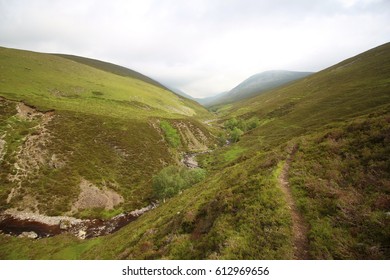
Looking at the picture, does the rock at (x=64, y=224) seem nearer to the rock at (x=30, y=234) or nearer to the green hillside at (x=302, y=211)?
the rock at (x=30, y=234)

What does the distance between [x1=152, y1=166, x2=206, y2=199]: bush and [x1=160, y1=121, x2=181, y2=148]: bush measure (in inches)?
1220

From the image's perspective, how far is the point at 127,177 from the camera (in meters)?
56.6

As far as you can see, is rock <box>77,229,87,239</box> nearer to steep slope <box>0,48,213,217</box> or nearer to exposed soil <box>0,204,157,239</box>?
exposed soil <box>0,204,157,239</box>

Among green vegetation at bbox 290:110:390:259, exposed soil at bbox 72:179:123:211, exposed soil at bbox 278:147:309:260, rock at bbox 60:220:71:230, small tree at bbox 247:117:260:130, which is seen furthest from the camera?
small tree at bbox 247:117:260:130

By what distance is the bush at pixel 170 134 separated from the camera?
82.7 meters

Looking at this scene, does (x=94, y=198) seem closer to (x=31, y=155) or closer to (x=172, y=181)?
(x=172, y=181)

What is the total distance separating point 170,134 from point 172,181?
132ft

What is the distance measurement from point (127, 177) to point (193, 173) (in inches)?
723

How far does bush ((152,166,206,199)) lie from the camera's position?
48.0 meters

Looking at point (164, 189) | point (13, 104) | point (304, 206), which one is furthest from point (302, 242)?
point (13, 104)

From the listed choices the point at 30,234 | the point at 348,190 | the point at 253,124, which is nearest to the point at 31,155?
the point at 30,234

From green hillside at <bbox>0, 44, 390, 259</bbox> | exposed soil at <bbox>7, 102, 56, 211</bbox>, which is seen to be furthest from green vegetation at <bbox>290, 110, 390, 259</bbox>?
exposed soil at <bbox>7, 102, 56, 211</bbox>

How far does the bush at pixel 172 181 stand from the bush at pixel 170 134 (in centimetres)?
3100
